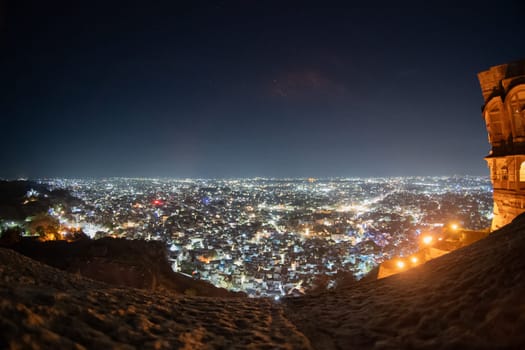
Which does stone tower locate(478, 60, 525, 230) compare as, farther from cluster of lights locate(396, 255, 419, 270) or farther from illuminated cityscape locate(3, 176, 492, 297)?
illuminated cityscape locate(3, 176, 492, 297)

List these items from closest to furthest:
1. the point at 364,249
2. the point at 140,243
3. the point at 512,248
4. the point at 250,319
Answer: the point at 512,248, the point at 250,319, the point at 140,243, the point at 364,249

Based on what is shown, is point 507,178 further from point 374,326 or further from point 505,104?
point 374,326

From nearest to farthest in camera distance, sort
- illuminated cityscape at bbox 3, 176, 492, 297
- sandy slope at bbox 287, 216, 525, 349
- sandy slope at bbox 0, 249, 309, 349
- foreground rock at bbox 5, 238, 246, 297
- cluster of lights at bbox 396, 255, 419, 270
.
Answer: sandy slope at bbox 0, 249, 309, 349 < sandy slope at bbox 287, 216, 525, 349 < cluster of lights at bbox 396, 255, 419, 270 < foreground rock at bbox 5, 238, 246, 297 < illuminated cityscape at bbox 3, 176, 492, 297

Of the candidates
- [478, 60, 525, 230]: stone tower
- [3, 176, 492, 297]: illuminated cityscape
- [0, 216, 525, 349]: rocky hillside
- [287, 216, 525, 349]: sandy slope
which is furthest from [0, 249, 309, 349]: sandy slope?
[3, 176, 492, 297]: illuminated cityscape

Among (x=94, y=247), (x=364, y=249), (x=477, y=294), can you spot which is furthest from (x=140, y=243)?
(x=364, y=249)

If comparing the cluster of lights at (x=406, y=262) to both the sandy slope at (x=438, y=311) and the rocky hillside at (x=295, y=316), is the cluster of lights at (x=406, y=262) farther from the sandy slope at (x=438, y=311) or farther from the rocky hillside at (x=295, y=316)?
the rocky hillside at (x=295, y=316)

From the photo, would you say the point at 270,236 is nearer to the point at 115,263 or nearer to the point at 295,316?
the point at 115,263
